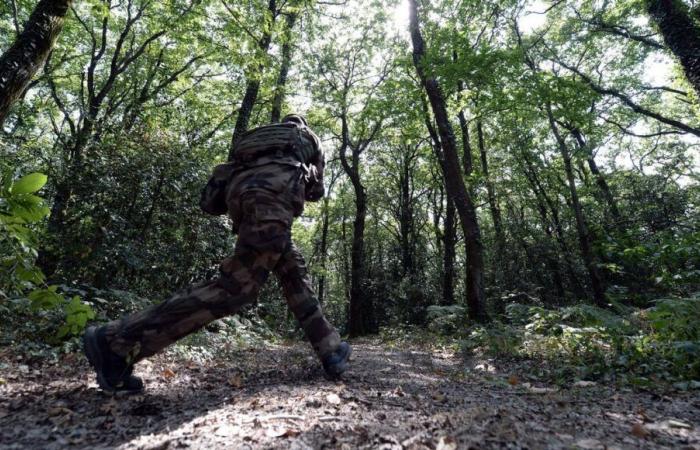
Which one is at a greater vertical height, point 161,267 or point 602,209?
point 602,209

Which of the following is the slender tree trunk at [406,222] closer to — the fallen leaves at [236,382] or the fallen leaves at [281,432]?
the fallen leaves at [236,382]

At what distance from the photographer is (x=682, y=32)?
20.2ft

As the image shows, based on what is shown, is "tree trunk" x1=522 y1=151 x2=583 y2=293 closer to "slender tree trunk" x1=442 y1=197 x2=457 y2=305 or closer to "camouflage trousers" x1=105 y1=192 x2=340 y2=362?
"slender tree trunk" x1=442 y1=197 x2=457 y2=305

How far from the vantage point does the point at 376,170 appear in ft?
81.9

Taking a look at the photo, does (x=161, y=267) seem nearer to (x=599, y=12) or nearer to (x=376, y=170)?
(x=599, y=12)

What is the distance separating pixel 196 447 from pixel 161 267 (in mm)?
5671

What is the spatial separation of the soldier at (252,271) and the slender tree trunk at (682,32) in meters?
6.68

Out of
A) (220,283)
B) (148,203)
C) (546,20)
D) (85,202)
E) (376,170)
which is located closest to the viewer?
(220,283)

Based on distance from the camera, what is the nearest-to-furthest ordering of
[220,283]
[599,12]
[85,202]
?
[220,283], [85,202], [599,12]

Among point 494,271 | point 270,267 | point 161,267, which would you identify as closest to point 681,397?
point 270,267

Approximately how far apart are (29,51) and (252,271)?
333cm

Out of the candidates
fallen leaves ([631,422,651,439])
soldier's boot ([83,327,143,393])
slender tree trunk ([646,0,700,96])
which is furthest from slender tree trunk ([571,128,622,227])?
soldier's boot ([83,327,143,393])

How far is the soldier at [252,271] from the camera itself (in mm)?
2223

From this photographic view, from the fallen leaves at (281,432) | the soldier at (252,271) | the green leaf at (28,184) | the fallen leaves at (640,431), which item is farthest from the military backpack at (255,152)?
the fallen leaves at (640,431)
